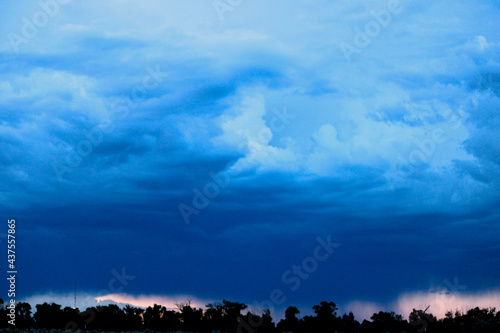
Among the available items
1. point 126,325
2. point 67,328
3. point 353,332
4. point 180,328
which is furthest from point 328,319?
point 67,328

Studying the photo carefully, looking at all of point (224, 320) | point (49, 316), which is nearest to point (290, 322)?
point (224, 320)

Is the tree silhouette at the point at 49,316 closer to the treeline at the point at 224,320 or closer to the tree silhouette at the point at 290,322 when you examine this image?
the treeline at the point at 224,320

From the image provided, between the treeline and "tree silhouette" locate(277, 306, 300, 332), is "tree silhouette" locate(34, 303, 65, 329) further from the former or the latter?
"tree silhouette" locate(277, 306, 300, 332)

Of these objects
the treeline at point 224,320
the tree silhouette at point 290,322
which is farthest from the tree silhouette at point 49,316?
the tree silhouette at point 290,322

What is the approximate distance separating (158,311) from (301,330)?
17.7m

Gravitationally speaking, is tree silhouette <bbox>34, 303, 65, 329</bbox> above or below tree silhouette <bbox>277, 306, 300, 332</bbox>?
above

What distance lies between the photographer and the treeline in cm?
6962

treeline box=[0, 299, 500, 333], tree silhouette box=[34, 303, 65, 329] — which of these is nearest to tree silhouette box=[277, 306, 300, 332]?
treeline box=[0, 299, 500, 333]

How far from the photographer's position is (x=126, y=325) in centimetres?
7425

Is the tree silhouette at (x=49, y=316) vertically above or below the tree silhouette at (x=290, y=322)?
above

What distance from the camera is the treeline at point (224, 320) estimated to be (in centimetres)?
6962

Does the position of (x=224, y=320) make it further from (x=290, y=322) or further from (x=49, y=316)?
(x=49, y=316)

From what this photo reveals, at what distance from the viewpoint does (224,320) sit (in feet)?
243

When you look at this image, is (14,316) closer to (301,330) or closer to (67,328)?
(67,328)
